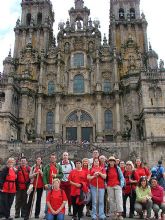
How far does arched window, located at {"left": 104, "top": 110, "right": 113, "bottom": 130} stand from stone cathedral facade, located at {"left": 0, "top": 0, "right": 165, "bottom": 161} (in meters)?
0.14

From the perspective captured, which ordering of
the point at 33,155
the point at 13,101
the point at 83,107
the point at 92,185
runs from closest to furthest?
1. the point at 92,185
2. the point at 33,155
3. the point at 13,101
4. the point at 83,107

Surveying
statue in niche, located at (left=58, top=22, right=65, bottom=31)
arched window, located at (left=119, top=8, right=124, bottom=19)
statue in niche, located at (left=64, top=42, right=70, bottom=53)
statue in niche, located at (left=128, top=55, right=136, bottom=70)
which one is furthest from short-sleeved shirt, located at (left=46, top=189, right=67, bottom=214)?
arched window, located at (left=119, top=8, right=124, bottom=19)

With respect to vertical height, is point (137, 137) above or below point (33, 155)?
above

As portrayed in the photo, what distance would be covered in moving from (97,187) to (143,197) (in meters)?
1.85

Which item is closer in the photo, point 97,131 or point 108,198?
point 108,198

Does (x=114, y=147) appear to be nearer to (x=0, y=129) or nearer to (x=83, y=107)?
(x=83, y=107)

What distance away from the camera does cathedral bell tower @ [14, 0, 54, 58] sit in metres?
42.7

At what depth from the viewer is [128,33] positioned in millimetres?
42312

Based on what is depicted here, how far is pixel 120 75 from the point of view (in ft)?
129

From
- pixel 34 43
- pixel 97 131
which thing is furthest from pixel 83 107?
pixel 34 43

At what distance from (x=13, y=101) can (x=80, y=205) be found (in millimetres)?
28580

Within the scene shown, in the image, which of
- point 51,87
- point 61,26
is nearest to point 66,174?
point 51,87

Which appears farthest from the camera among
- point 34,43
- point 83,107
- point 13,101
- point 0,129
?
point 34,43

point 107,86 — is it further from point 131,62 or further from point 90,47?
point 90,47
